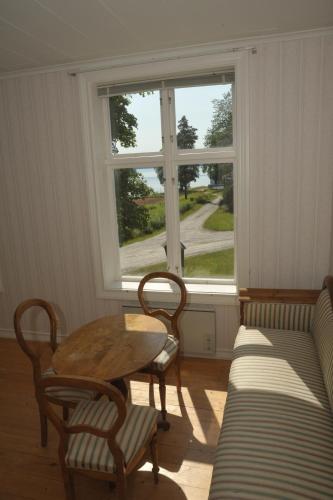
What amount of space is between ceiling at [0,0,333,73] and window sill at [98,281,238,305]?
6.44 feet

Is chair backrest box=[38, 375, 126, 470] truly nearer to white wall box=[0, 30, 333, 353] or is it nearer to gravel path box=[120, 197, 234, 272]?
white wall box=[0, 30, 333, 353]

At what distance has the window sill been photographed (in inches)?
119

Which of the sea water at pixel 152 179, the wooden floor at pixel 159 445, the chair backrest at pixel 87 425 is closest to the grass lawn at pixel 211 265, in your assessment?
the sea water at pixel 152 179

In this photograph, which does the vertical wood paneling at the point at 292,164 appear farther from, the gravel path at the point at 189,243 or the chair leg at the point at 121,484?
the chair leg at the point at 121,484

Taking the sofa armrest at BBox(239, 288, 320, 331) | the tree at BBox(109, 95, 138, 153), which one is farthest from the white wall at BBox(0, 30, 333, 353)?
the tree at BBox(109, 95, 138, 153)

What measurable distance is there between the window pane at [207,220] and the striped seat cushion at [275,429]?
3.37 ft

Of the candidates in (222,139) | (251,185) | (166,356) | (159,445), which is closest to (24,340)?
(166,356)

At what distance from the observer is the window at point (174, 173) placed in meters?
3.00

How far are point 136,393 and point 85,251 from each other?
1.36m

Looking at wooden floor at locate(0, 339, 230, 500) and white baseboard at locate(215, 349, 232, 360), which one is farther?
white baseboard at locate(215, 349, 232, 360)

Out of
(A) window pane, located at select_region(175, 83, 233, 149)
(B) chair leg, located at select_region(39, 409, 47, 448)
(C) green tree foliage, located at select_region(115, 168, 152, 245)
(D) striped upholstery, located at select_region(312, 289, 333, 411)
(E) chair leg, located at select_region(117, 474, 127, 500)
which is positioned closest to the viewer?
(E) chair leg, located at select_region(117, 474, 127, 500)

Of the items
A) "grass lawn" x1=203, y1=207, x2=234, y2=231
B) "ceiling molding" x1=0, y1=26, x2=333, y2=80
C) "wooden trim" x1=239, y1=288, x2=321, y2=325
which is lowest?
"wooden trim" x1=239, y1=288, x2=321, y2=325

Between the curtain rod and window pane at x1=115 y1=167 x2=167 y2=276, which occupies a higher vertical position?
the curtain rod

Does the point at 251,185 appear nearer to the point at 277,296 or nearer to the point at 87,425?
the point at 277,296
